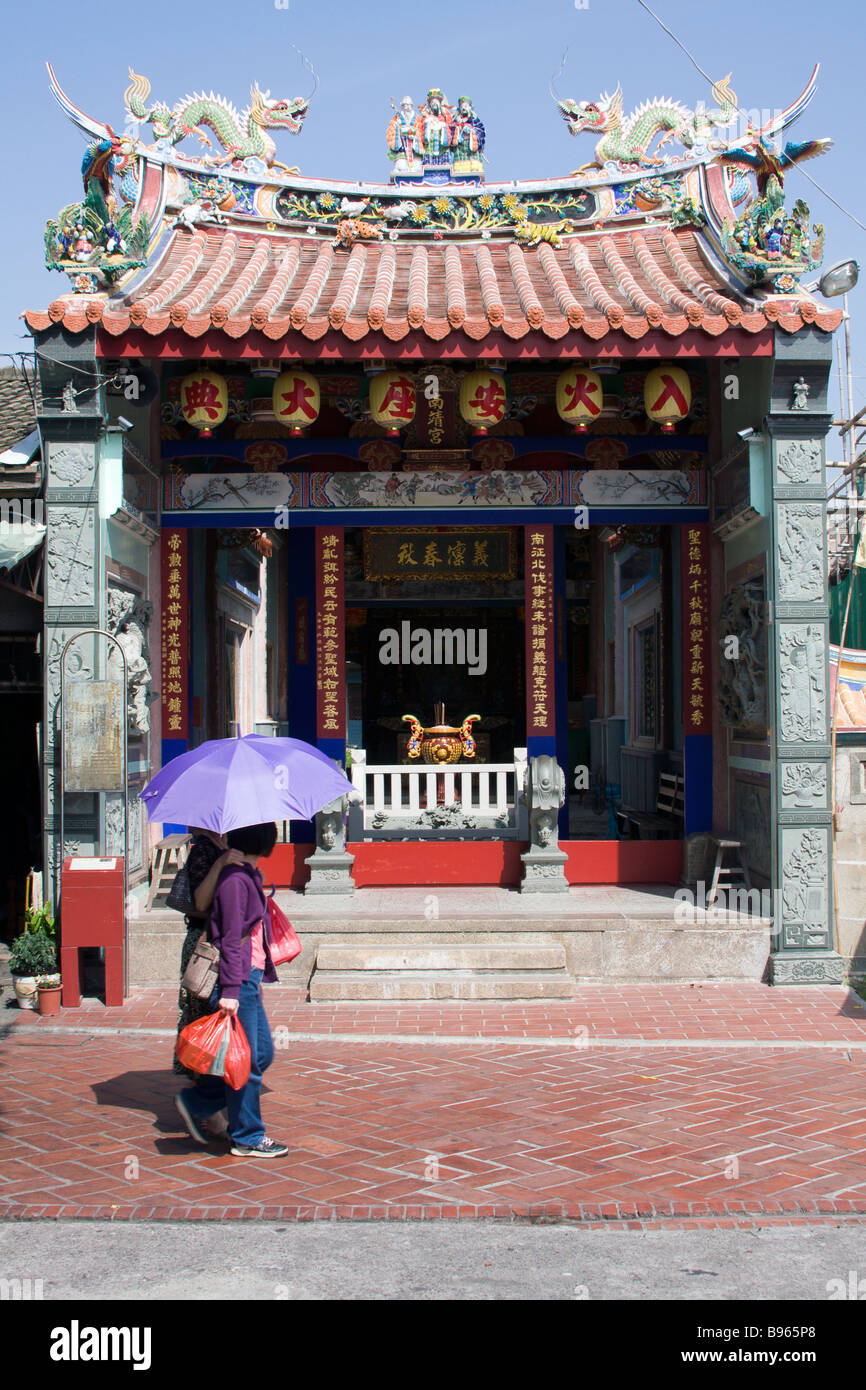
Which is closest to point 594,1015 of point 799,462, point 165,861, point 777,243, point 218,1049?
point 218,1049

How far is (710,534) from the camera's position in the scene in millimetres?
10109

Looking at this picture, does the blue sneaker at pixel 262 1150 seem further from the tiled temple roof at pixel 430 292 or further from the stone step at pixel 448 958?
the tiled temple roof at pixel 430 292

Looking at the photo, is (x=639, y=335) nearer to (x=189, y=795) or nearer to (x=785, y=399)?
(x=785, y=399)

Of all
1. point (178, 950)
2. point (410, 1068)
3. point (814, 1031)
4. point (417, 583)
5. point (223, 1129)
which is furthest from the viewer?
point (417, 583)

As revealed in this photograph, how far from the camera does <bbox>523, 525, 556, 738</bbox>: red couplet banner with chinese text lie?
10.1m

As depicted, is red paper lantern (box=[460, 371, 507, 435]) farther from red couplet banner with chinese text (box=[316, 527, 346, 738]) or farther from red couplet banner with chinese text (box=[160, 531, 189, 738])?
red couplet banner with chinese text (box=[160, 531, 189, 738])

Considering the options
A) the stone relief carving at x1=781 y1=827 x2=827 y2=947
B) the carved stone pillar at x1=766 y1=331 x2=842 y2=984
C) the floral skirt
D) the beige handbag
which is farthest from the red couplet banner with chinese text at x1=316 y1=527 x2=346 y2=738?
the beige handbag

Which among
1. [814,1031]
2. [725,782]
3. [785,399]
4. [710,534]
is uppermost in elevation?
[785,399]

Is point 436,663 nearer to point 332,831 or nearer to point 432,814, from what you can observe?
point 432,814

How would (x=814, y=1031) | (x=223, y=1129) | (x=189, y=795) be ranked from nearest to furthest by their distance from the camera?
1. (x=189, y=795)
2. (x=223, y=1129)
3. (x=814, y=1031)

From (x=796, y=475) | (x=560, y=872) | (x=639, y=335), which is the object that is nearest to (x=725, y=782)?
(x=560, y=872)

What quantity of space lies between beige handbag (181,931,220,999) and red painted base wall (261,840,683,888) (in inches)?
185

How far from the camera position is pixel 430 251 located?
1075 cm

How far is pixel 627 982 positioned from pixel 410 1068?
243 cm
